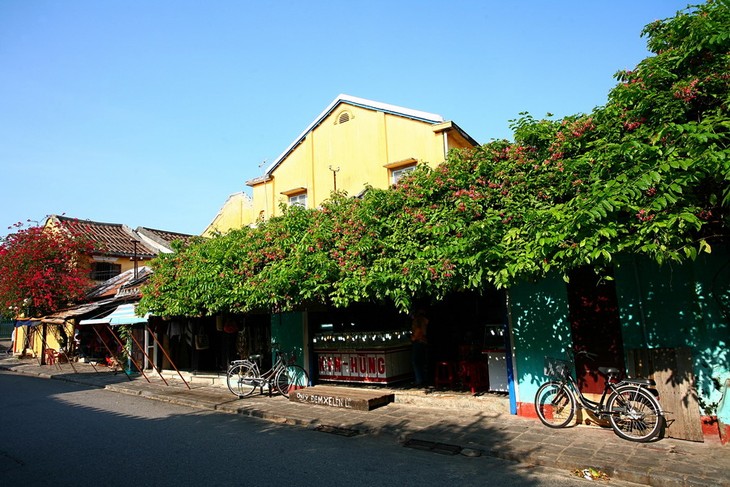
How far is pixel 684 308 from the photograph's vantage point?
7.06m

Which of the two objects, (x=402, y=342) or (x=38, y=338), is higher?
(x=38, y=338)

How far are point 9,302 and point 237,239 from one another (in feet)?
56.1

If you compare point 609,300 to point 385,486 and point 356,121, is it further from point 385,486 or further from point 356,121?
point 356,121

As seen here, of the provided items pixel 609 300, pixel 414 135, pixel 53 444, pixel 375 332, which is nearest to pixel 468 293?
pixel 375 332

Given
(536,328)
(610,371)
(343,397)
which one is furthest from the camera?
(343,397)

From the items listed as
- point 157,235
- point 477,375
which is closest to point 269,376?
point 477,375

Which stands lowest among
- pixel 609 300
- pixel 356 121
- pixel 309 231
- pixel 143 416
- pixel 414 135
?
pixel 143 416

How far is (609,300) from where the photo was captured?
7875 millimetres

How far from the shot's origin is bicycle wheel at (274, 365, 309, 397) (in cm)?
1226

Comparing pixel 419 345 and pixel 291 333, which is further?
pixel 291 333

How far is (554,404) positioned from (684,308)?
259 cm

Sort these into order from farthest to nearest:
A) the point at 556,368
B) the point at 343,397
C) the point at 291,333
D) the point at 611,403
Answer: the point at 291,333
the point at 343,397
the point at 556,368
the point at 611,403

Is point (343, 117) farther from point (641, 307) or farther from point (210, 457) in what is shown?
point (210, 457)

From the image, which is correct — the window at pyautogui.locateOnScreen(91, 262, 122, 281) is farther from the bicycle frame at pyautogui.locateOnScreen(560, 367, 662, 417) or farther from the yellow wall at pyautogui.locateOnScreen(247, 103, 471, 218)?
the bicycle frame at pyautogui.locateOnScreen(560, 367, 662, 417)
